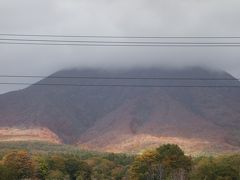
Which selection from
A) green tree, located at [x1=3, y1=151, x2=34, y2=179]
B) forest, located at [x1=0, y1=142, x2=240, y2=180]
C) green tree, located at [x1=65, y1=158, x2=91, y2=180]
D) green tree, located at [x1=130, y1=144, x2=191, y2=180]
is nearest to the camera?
forest, located at [x1=0, y1=142, x2=240, y2=180]

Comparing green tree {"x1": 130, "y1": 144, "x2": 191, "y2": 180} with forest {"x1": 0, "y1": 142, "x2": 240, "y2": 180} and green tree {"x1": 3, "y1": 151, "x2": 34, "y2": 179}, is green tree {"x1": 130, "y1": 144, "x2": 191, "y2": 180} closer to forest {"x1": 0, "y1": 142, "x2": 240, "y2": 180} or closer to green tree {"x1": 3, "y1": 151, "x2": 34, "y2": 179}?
forest {"x1": 0, "y1": 142, "x2": 240, "y2": 180}

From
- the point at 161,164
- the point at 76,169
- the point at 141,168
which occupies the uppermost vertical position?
the point at 76,169

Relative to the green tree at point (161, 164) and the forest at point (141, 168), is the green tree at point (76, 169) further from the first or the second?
the green tree at point (161, 164)

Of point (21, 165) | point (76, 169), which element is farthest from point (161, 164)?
point (21, 165)

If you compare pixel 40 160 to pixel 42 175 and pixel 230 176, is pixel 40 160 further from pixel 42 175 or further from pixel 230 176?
pixel 230 176

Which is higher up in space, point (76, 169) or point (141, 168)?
point (76, 169)

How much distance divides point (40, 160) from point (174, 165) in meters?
38.8

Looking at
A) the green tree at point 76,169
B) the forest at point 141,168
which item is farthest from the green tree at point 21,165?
the green tree at point 76,169

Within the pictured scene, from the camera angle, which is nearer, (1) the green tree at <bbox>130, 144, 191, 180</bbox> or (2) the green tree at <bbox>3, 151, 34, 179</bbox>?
(1) the green tree at <bbox>130, 144, 191, 180</bbox>

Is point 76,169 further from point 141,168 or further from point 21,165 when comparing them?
point 141,168

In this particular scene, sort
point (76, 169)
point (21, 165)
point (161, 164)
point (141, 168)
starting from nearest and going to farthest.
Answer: point (161, 164), point (21, 165), point (141, 168), point (76, 169)

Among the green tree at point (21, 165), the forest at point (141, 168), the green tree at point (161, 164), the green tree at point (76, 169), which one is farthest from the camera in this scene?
the green tree at point (76, 169)

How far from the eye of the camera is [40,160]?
145875 millimetres

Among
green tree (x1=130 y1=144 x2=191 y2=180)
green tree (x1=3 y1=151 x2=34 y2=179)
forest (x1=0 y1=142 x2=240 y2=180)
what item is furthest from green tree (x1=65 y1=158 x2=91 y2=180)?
green tree (x1=130 y1=144 x2=191 y2=180)
